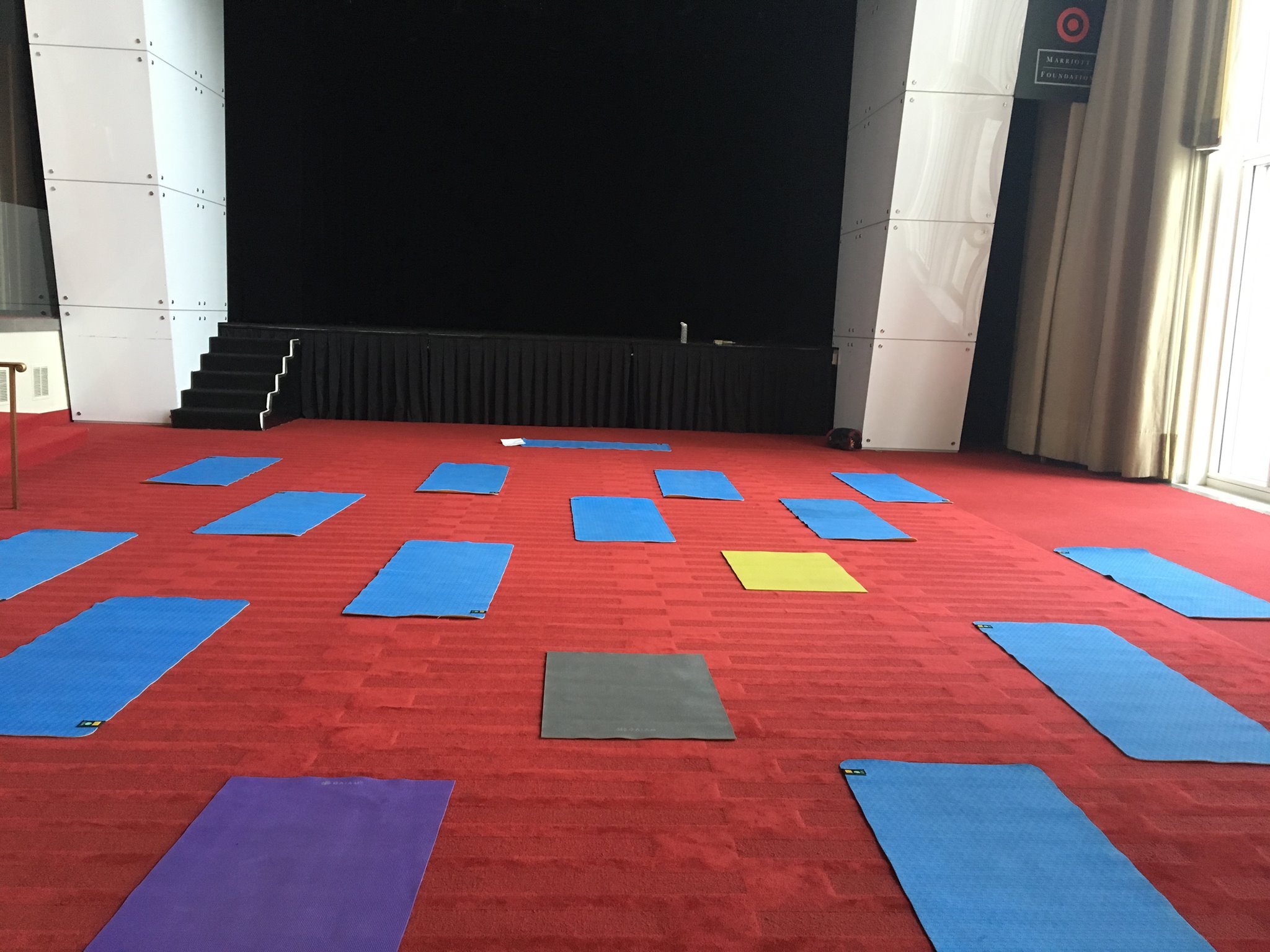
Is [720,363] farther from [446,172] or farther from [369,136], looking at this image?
[369,136]

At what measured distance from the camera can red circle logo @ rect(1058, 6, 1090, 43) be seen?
6.29 meters

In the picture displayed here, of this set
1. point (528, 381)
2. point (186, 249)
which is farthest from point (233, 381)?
point (528, 381)

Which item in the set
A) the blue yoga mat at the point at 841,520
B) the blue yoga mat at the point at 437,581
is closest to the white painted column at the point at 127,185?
the blue yoga mat at the point at 437,581

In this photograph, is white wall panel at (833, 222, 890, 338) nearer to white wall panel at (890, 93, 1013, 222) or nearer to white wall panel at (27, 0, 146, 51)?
white wall panel at (890, 93, 1013, 222)

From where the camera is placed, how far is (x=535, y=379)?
739cm

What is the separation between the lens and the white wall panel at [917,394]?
678 cm

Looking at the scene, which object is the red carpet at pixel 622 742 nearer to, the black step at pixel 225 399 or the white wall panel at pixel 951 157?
the black step at pixel 225 399

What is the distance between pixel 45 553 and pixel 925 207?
6.17 m

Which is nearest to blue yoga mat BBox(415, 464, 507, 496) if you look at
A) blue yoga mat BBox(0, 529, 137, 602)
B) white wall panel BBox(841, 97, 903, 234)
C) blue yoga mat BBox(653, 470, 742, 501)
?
blue yoga mat BBox(653, 470, 742, 501)

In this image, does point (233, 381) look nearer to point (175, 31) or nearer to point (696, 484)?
point (175, 31)

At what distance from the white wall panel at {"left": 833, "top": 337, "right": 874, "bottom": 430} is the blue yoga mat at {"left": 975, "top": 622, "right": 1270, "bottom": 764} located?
411 centimetres

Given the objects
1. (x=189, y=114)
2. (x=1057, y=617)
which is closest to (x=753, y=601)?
(x=1057, y=617)

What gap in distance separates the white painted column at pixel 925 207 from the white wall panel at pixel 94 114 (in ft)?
18.5

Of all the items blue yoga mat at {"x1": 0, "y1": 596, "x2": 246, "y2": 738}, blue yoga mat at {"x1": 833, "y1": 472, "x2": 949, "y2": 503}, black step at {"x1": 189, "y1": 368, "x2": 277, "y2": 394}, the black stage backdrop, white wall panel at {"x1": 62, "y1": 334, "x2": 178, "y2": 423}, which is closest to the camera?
blue yoga mat at {"x1": 0, "y1": 596, "x2": 246, "y2": 738}
